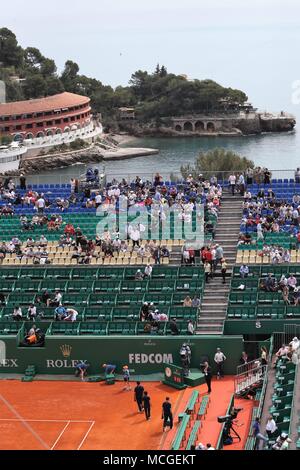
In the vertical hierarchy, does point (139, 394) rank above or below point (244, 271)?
below

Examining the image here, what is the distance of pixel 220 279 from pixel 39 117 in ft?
376

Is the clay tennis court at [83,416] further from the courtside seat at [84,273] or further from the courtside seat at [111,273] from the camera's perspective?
the courtside seat at [84,273]

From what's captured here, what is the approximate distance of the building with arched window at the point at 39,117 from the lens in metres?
150

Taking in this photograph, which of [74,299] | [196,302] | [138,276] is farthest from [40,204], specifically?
[196,302]

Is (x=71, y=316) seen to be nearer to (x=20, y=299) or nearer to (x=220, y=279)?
(x=20, y=299)

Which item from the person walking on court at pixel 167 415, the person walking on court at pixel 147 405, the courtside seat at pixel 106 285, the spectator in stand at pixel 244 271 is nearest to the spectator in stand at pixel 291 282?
the spectator in stand at pixel 244 271

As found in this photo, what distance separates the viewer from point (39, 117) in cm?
15150

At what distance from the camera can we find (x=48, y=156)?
149125 mm

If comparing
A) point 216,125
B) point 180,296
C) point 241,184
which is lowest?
point 216,125

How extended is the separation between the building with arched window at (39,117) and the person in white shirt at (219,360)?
115235 millimetres
